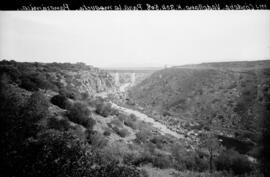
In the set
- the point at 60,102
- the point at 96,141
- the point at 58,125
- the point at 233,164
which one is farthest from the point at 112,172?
the point at 233,164

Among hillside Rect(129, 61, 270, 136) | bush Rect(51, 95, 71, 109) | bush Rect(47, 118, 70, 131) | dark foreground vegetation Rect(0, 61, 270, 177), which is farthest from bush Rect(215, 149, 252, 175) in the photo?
hillside Rect(129, 61, 270, 136)

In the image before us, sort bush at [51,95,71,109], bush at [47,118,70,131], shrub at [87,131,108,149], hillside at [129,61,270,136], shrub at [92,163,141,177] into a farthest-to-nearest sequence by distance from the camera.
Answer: hillside at [129,61,270,136] → bush at [51,95,71,109] → shrub at [87,131,108,149] → bush at [47,118,70,131] → shrub at [92,163,141,177]

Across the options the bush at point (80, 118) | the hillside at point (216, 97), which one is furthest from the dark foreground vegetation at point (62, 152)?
the hillside at point (216, 97)

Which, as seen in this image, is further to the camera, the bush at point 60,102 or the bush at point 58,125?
the bush at point 60,102

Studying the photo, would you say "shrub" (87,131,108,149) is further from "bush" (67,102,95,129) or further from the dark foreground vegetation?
"bush" (67,102,95,129)

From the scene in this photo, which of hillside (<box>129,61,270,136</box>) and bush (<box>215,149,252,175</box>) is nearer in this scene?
bush (<box>215,149,252,175</box>)

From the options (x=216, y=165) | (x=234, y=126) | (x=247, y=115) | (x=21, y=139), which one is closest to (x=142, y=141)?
(x=216, y=165)

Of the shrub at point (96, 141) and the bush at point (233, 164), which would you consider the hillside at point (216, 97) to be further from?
the shrub at point (96, 141)

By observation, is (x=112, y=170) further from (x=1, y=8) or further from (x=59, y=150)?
(x=1, y=8)

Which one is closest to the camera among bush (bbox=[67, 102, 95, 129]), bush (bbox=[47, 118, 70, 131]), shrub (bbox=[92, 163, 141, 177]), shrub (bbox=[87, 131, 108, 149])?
shrub (bbox=[92, 163, 141, 177])
